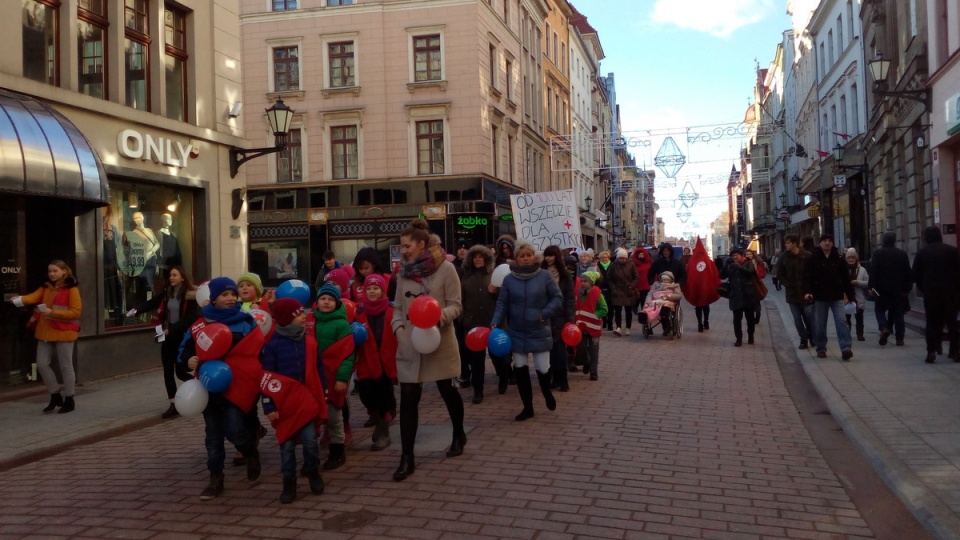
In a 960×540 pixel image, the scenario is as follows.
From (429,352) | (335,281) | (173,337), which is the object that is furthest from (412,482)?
(173,337)

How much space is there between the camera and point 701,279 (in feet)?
50.7

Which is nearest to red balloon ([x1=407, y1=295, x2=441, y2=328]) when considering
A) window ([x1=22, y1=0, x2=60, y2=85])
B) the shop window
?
the shop window

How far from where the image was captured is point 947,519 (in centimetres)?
459

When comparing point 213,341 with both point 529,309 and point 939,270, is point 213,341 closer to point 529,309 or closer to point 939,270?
point 529,309

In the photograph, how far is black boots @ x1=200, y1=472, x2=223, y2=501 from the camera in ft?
17.7

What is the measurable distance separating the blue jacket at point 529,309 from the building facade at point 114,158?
571 cm

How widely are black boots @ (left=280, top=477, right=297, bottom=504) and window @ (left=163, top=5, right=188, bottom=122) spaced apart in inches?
380

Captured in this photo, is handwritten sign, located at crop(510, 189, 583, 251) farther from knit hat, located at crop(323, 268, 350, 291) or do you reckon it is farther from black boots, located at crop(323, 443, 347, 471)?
black boots, located at crop(323, 443, 347, 471)

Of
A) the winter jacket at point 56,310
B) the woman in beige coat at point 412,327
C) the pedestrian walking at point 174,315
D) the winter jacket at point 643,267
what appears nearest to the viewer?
the woman in beige coat at point 412,327

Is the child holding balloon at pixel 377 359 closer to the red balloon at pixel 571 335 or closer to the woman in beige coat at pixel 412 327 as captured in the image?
the woman in beige coat at pixel 412 327

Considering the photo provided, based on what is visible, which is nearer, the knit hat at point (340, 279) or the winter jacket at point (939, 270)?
the knit hat at point (340, 279)

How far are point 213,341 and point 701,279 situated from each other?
11770mm

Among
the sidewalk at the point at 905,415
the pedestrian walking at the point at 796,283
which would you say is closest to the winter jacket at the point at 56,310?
the sidewalk at the point at 905,415

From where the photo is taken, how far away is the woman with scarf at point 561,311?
8.64 metres
